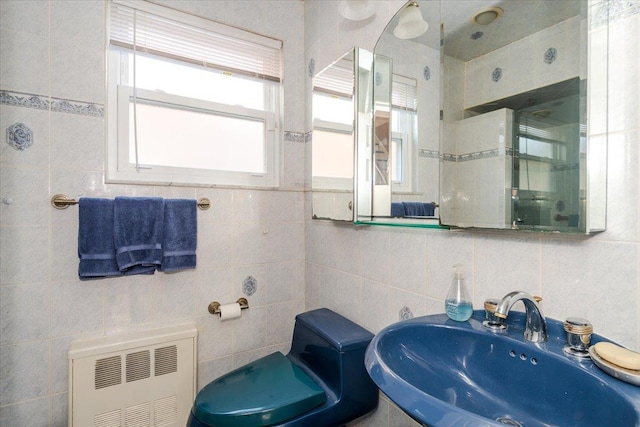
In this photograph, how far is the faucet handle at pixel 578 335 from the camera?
63 centimetres

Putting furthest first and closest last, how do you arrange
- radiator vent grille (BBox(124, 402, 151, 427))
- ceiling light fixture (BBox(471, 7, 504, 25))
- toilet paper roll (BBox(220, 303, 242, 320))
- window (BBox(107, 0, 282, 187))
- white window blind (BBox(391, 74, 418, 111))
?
toilet paper roll (BBox(220, 303, 242, 320))
window (BBox(107, 0, 282, 187))
radiator vent grille (BBox(124, 402, 151, 427))
white window blind (BBox(391, 74, 418, 111))
ceiling light fixture (BBox(471, 7, 504, 25))

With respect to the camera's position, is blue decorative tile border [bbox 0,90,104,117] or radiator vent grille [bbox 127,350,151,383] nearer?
blue decorative tile border [bbox 0,90,104,117]

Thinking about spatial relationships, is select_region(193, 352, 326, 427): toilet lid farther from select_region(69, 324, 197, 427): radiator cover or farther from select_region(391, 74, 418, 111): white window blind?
select_region(391, 74, 418, 111): white window blind

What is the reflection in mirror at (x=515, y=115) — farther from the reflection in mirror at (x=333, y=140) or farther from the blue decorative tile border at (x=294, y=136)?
the blue decorative tile border at (x=294, y=136)

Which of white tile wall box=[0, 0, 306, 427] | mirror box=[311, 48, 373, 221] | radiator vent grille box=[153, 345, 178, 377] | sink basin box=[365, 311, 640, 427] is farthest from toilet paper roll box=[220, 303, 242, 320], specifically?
sink basin box=[365, 311, 640, 427]

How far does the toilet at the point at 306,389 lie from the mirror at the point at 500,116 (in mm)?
533

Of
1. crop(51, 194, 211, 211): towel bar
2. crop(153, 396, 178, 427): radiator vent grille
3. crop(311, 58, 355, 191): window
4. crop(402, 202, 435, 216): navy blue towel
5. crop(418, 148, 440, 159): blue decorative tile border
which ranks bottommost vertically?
crop(153, 396, 178, 427): radiator vent grille

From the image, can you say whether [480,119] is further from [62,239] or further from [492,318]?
[62,239]

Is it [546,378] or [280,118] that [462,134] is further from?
[280,118]

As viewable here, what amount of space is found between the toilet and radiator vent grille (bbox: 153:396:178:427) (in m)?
0.26

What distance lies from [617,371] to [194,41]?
186 cm

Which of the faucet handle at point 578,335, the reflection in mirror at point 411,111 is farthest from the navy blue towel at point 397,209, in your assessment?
the faucet handle at point 578,335

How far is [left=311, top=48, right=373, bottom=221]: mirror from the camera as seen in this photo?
132cm

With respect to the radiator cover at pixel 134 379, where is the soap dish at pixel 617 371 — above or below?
above
